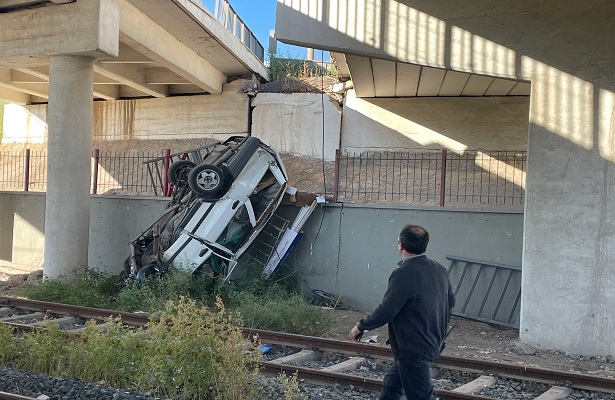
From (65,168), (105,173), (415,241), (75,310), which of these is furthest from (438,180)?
(415,241)

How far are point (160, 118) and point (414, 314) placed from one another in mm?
19802

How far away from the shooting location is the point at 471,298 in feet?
39.2

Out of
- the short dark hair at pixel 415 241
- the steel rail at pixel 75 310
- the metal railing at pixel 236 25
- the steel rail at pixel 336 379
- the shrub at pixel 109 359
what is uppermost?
the metal railing at pixel 236 25

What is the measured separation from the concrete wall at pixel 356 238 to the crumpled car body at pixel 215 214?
1.41 meters

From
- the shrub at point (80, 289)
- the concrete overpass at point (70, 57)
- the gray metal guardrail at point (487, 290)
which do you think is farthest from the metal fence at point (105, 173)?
the gray metal guardrail at point (487, 290)

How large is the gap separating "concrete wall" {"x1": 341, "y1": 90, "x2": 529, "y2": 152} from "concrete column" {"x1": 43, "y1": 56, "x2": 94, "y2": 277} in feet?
27.7

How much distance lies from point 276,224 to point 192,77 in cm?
742

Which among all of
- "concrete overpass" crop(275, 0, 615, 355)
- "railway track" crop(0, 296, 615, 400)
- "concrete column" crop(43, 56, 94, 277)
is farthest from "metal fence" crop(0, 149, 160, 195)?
"concrete overpass" crop(275, 0, 615, 355)

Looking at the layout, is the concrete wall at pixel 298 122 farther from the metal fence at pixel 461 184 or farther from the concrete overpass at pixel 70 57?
the concrete overpass at pixel 70 57

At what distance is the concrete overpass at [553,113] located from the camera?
8930 millimetres

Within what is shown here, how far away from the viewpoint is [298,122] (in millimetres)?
20562

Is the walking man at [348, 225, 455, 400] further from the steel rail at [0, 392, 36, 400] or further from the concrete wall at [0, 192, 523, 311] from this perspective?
the concrete wall at [0, 192, 523, 311]

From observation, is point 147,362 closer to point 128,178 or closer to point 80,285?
point 80,285

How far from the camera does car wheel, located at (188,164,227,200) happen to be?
11.9 m
